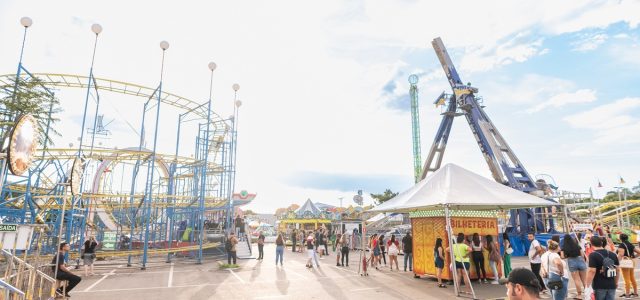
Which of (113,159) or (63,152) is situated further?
(113,159)

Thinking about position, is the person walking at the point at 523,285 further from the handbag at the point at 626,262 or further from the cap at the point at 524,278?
the handbag at the point at 626,262

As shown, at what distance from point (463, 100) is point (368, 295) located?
77.6ft

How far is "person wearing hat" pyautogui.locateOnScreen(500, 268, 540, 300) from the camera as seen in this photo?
8.77ft

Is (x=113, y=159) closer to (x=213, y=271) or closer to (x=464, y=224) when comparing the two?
(x=213, y=271)

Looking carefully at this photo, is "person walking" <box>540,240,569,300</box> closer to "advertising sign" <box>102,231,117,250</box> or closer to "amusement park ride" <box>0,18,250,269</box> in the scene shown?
"amusement park ride" <box>0,18,250,269</box>

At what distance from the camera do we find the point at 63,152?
834 inches

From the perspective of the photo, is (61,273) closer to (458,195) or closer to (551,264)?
(458,195)

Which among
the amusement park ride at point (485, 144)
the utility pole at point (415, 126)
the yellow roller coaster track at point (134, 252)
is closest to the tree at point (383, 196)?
the utility pole at point (415, 126)

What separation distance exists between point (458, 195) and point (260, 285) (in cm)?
647

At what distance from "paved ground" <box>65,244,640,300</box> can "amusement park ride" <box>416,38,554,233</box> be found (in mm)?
13536

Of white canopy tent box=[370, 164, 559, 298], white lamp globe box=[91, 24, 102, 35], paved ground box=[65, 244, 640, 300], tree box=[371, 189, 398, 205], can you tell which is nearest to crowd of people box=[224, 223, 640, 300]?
paved ground box=[65, 244, 640, 300]

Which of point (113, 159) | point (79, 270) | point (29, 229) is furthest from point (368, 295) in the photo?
point (113, 159)

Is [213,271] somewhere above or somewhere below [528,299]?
below

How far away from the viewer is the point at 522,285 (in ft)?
8.95
